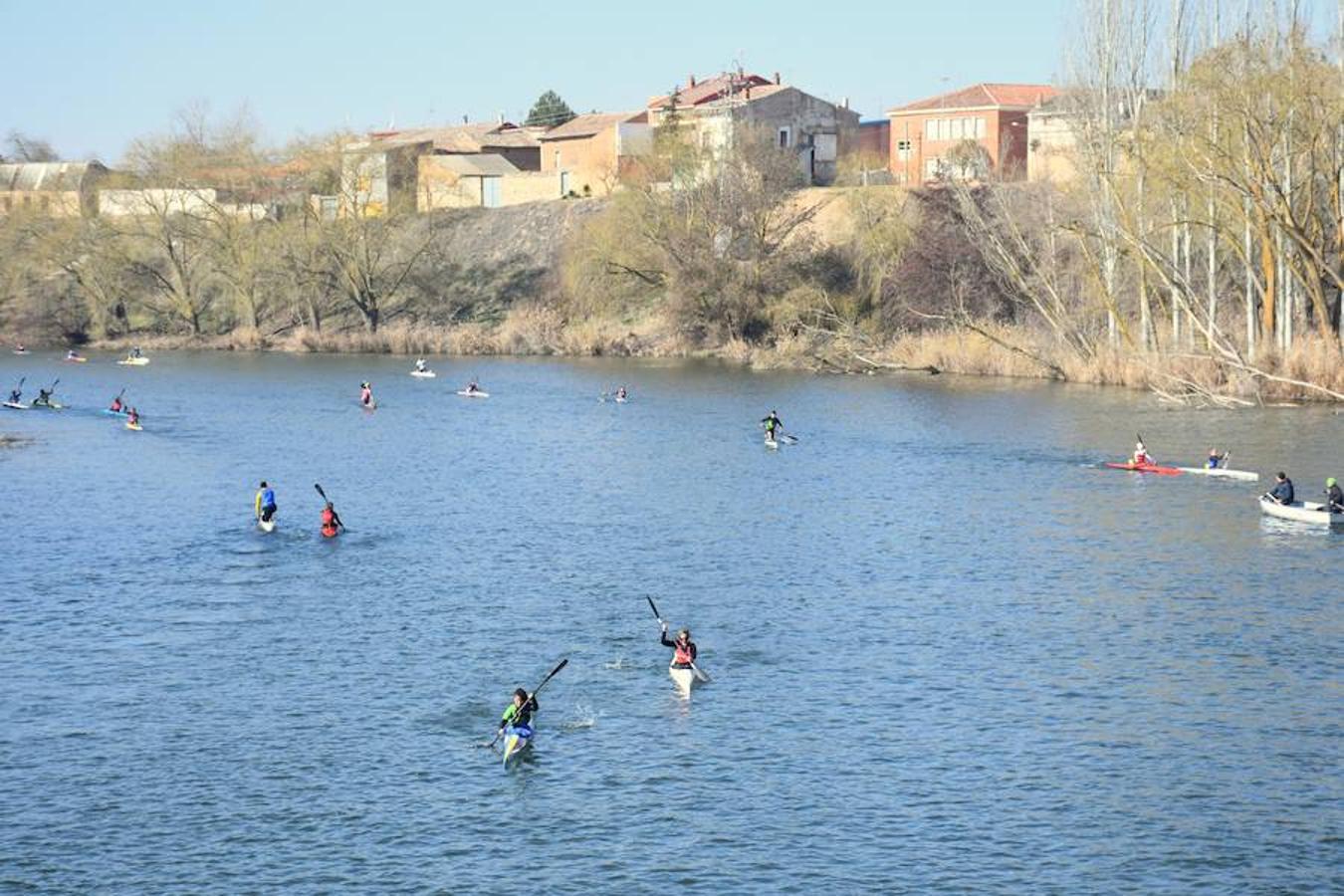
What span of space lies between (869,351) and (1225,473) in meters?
40.4

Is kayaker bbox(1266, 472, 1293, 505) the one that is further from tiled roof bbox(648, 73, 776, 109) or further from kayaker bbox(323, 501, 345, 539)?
tiled roof bbox(648, 73, 776, 109)

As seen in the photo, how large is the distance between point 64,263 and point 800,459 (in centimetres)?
7525

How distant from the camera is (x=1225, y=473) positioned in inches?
2131

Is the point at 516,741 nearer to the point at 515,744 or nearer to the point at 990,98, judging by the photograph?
the point at 515,744

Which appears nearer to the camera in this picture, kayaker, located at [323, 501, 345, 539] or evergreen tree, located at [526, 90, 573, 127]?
kayaker, located at [323, 501, 345, 539]

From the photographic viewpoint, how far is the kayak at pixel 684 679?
31.7 m

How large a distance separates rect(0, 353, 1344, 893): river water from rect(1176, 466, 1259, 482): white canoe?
100 cm

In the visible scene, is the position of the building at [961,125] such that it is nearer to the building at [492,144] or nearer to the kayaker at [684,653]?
the building at [492,144]

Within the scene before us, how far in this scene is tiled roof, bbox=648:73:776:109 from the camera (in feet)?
442

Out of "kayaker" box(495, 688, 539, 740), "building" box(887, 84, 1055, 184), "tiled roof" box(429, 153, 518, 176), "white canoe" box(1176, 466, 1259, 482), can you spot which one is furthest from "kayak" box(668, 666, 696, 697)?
"tiled roof" box(429, 153, 518, 176)

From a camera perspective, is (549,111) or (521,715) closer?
(521,715)

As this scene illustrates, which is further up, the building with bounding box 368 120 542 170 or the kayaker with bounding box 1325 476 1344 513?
the building with bounding box 368 120 542 170

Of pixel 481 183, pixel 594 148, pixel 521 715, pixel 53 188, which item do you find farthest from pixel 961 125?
pixel 521 715

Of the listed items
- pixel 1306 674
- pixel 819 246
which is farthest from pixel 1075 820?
pixel 819 246
